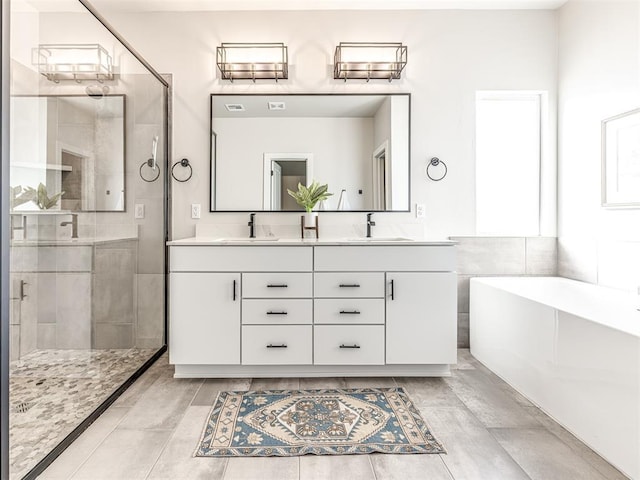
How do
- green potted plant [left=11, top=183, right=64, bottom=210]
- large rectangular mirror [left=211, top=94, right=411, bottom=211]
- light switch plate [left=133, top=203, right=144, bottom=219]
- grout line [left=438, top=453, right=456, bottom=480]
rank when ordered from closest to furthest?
green potted plant [left=11, top=183, right=64, bottom=210]
grout line [left=438, top=453, right=456, bottom=480]
light switch plate [left=133, top=203, right=144, bottom=219]
large rectangular mirror [left=211, top=94, right=411, bottom=211]

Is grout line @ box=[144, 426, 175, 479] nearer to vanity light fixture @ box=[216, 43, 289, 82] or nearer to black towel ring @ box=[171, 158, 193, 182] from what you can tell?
black towel ring @ box=[171, 158, 193, 182]

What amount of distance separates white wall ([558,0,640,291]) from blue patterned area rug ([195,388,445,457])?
154 centimetres

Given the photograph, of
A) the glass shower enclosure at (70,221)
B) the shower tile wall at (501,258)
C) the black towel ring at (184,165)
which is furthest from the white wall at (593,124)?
the glass shower enclosure at (70,221)

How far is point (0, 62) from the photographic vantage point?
4.17 feet

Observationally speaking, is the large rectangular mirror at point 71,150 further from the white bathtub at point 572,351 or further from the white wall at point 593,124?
the white wall at point 593,124

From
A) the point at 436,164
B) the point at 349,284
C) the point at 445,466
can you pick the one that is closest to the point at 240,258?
the point at 349,284

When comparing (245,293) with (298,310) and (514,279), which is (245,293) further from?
(514,279)

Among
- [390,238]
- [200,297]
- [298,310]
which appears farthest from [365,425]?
[390,238]

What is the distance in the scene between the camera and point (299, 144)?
288 cm

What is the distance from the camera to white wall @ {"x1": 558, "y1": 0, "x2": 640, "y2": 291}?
2.31 m

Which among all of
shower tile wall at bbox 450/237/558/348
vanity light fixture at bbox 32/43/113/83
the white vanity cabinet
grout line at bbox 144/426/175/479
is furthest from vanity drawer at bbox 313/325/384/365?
Result: vanity light fixture at bbox 32/43/113/83

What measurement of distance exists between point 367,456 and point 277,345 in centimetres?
87

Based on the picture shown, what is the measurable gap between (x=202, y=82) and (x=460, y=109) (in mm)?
1879

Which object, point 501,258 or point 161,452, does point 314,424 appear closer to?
point 161,452
